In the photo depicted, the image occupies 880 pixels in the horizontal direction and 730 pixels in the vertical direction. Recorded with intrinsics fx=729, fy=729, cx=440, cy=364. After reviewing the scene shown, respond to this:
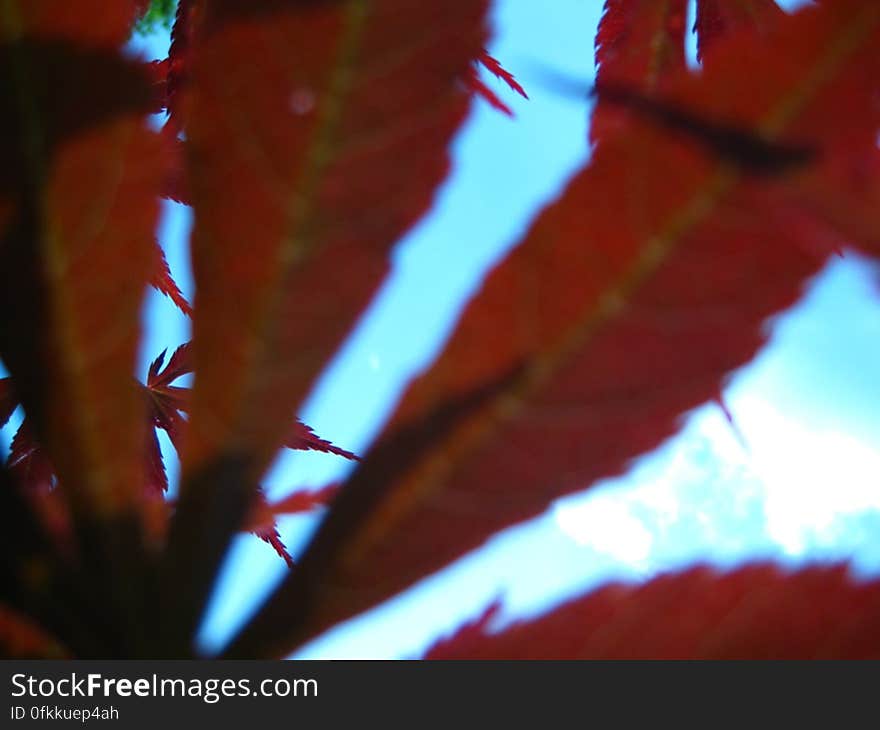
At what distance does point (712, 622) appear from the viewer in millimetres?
355

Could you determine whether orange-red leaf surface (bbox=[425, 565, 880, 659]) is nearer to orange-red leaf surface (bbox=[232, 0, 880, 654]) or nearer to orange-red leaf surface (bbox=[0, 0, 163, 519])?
orange-red leaf surface (bbox=[232, 0, 880, 654])

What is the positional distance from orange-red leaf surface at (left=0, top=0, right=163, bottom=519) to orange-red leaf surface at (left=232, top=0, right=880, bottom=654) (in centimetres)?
13

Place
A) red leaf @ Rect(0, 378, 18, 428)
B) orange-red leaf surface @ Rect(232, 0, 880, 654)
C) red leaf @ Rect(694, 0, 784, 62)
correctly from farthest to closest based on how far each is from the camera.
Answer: red leaf @ Rect(0, 378, 18, 428) < red leaf @ Rect(694, 0, 784, 62) < orange-red leaf surface @ Rect(232, 0, 880, 654)

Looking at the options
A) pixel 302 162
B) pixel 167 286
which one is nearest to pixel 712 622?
pixel 302 162

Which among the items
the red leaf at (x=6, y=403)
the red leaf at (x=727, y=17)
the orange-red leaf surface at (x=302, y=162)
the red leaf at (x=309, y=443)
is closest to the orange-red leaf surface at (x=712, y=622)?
the orange-red leaf surface at (x=302, y=162)

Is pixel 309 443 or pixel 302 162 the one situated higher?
pixel 309 443

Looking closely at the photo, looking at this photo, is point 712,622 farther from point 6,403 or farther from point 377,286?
point 6,403

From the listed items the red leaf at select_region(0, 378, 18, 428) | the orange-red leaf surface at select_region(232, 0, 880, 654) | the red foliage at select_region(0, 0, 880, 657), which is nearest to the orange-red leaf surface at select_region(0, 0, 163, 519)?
the red foliage at select_region(0, 0, 880, 657)

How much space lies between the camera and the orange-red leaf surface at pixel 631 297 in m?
0.27

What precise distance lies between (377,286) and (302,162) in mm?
64

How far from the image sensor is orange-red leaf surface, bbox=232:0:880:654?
27cm

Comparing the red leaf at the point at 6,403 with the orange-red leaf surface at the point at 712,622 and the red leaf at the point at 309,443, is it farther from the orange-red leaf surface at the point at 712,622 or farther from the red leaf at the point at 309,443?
the orange-red leaf surface at the point at 712,622

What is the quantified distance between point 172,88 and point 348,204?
100 centimetres

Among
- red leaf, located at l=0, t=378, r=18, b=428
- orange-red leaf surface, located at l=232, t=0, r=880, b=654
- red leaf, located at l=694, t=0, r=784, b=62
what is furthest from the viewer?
red leaf, located at l=0, t=378, r=18, b=428
